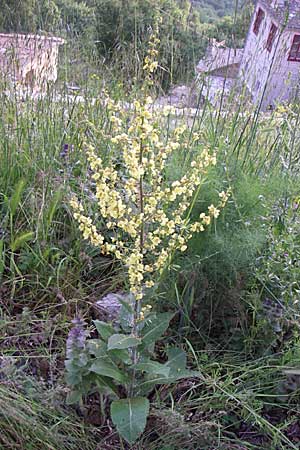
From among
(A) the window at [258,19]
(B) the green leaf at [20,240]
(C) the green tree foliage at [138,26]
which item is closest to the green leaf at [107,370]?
(B) the green leaf at [20,240]

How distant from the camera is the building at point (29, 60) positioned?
258cm

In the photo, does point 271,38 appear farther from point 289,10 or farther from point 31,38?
point 31,38

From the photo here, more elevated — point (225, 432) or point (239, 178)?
point (239, 178)

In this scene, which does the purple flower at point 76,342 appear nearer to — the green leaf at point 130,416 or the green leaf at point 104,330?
the green leaf at point 104,330

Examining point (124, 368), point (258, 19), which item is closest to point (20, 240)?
point (124, 368)

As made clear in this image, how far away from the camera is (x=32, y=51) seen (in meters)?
2.82

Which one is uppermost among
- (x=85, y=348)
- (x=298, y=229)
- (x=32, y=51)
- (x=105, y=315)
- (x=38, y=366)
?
(x=32, y=51)

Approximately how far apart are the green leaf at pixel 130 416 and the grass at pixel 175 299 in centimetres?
8

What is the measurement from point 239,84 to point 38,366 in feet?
6.30

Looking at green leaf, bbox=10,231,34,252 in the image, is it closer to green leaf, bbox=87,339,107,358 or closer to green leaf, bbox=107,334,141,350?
green leaf, bbox=87,339,107,358

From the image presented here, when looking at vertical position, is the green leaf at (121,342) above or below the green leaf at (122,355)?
above

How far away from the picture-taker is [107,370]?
1408 mm

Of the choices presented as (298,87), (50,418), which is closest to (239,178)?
(298,87)

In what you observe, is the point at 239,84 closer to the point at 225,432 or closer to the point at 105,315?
the point at 105,315
